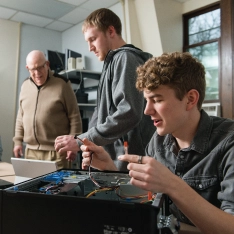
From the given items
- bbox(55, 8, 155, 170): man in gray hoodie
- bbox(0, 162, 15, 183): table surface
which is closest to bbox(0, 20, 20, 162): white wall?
bbox(0, 162, 15, 183): table surface

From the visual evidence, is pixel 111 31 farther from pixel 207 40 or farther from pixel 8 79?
pixel 8 79

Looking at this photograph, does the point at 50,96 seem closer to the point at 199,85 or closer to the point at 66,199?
the point at 199,85

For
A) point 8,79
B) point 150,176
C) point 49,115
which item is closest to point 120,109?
point 150,176

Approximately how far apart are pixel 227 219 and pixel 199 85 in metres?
0.38

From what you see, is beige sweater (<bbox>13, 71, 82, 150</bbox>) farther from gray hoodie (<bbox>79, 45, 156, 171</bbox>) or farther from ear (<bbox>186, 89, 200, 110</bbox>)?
ear (<bbox>186, 89, 200, 110</bbox>)

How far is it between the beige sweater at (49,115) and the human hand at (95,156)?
3.58 feet

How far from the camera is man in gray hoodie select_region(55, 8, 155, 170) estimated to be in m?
1.09

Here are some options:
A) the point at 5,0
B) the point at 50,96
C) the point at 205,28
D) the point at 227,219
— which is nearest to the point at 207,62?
the point at 205,28

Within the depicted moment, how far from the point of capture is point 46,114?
6.54 ft

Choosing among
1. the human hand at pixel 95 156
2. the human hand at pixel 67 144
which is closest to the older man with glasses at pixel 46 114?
the human hand at pixel 67 144

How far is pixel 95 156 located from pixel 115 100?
330mm

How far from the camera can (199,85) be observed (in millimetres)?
794

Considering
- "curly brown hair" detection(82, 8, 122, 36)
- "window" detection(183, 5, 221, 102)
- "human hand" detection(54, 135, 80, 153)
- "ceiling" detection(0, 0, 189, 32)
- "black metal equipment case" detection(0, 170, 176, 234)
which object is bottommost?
"black metal equipment case" detection(0, 170, 176, 234)

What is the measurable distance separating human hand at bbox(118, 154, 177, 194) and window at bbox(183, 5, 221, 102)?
8.03 ft
